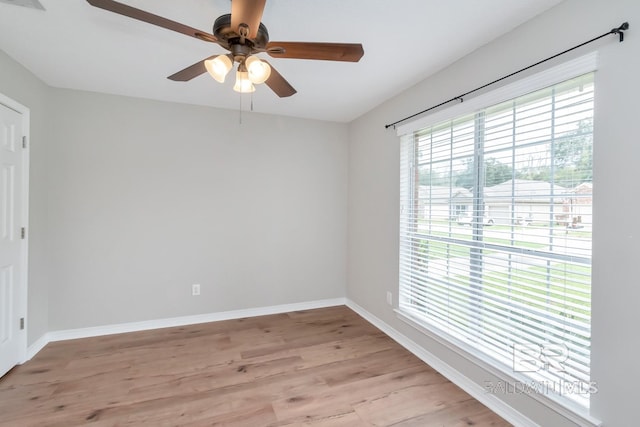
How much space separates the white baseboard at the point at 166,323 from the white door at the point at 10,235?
0.87ft

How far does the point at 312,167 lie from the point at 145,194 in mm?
1931

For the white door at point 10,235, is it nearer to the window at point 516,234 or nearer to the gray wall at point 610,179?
the window at point 516,234

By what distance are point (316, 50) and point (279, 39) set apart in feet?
2.03

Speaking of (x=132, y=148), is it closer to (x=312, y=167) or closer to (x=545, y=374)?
(x=312, y=167)

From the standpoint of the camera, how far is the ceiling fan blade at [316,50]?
4.63 feet

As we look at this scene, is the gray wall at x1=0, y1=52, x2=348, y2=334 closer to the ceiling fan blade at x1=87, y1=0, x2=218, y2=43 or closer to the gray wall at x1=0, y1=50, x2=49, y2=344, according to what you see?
the gray wall at x1=0, y1=50, x2=49, y2=344

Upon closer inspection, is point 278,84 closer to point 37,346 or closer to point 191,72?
point 191,72

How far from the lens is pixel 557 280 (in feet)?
5.17

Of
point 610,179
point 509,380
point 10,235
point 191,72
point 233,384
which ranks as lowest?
point 233,384

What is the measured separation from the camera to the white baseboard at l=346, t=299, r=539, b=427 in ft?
5.74

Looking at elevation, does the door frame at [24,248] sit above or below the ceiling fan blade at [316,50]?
below

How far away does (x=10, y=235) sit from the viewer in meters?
2.21

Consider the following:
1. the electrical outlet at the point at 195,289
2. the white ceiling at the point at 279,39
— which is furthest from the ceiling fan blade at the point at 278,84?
the electrical outlet at the point at 195,289

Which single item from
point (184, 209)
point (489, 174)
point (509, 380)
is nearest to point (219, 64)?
point (489, 174)
